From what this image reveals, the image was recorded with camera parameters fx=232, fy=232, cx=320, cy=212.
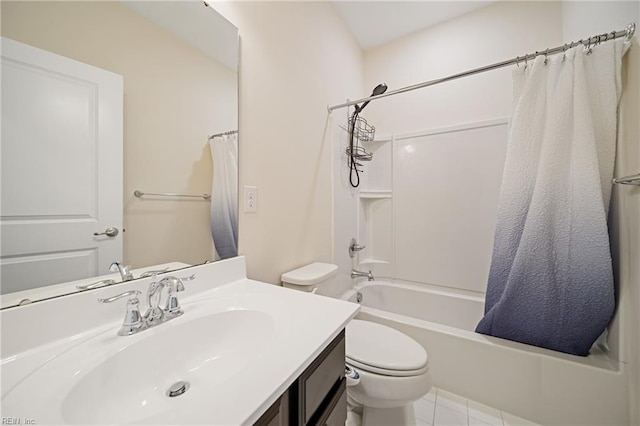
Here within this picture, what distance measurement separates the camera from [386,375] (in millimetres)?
953

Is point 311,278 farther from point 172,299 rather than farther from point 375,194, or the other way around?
point 375,194

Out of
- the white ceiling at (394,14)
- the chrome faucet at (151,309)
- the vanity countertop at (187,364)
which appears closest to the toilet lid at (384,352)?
the vanity countertop at (187,364)

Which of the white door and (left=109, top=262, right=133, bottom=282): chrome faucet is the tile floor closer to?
(left=109, top=262, right=133, bottom=282): chrome faucet

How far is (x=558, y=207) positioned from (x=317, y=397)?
1401 mm

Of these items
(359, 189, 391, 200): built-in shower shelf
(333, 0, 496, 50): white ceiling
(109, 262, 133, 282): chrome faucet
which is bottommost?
(109, 262, 133, 282): chrome faucet

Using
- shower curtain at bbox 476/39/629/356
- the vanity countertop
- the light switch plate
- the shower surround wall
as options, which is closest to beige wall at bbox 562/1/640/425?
shower curtain at bbox 476/39/629/356

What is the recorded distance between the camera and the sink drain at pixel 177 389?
53 centimetres

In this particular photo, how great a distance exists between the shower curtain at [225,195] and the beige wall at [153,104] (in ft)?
0.10

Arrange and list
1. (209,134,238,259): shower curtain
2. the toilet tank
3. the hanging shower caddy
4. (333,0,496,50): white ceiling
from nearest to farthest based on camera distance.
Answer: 1. (209,134,238,259): shower curtain
2. the toilet tank
3. (333,0,496,50): white ceiling
4. the hanging shower caddy

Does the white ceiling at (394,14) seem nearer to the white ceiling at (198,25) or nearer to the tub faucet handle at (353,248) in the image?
the white ceiling at (198,25)

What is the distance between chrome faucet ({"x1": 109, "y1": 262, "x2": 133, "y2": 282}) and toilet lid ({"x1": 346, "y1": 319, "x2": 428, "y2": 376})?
89cm

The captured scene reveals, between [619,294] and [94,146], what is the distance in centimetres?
203

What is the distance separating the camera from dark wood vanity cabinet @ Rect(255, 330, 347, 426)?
1.48 feet

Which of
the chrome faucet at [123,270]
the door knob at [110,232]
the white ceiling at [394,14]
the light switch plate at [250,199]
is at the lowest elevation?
the chrome faucet at [123,270]
